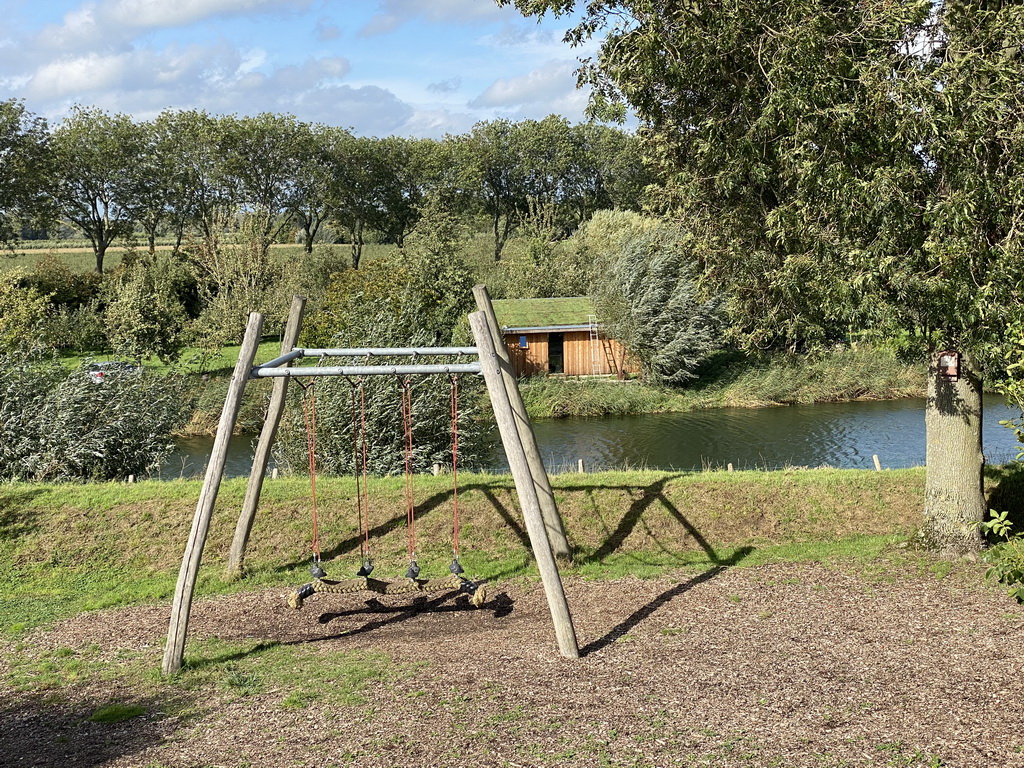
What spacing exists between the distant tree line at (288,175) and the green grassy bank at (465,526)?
38.8 m

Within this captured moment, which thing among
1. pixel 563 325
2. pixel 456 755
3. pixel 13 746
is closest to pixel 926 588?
pixel 456 755

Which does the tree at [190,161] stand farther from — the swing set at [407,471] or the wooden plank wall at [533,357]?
the swing set at [407,471]

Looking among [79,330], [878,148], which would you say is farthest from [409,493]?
[79,330]

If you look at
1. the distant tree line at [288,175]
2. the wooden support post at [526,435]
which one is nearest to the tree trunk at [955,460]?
the wooden support post at [526,435]

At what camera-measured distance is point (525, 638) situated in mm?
8492

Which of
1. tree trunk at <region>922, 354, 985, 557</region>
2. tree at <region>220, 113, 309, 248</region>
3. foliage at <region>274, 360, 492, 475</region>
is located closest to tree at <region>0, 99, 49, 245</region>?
tree at <region>220, 113, 309, 248</region>

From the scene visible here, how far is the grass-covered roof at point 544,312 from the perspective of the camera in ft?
114

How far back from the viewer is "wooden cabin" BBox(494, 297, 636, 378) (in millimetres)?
34750

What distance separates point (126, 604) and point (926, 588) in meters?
8.82

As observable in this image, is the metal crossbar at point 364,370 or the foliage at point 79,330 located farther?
the foliage at point 79,330

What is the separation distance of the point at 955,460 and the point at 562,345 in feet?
82.9

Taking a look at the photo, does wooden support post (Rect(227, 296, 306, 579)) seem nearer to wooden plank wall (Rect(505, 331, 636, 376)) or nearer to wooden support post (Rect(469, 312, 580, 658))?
wooden support post (Rect(469, 312, 580, 658))

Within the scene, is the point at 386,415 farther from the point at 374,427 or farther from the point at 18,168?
the point at 18,168

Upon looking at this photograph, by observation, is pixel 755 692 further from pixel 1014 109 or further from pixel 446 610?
pixel 1014 109
